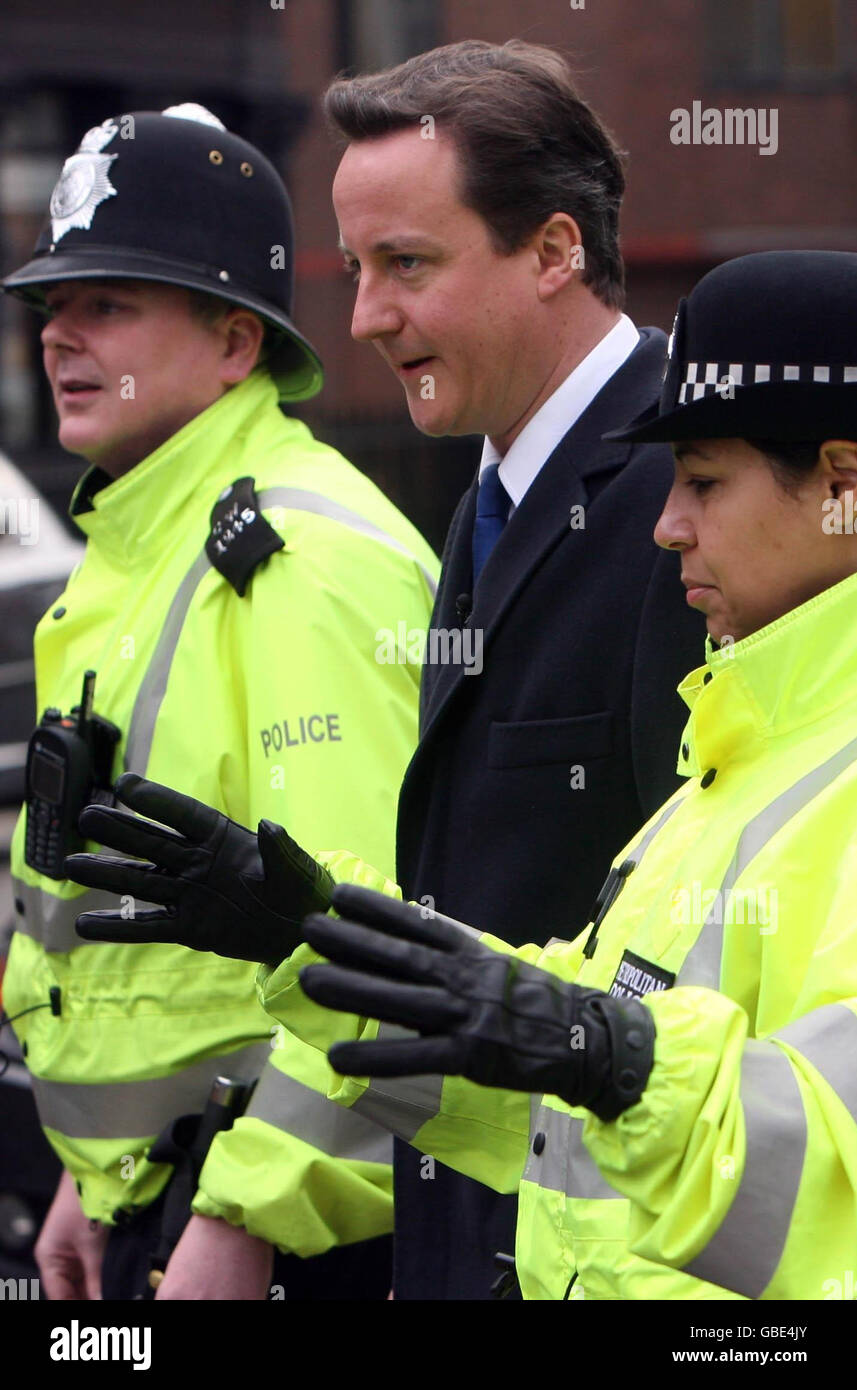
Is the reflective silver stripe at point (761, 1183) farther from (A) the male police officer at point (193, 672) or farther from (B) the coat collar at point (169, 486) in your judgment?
(B) the coat collar at point (169, 486)

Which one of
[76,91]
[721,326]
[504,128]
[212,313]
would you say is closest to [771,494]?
[721,326]

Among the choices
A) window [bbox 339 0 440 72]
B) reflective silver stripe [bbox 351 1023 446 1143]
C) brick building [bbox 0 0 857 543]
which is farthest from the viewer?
window [bbox 339 0 440 72]

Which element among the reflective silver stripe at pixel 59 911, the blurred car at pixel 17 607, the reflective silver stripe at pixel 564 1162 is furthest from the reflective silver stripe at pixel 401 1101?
the blurred car at pixel 17 607

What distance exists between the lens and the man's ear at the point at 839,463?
1.79 m

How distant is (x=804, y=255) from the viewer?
6.11 ft

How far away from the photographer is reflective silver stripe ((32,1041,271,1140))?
271cm

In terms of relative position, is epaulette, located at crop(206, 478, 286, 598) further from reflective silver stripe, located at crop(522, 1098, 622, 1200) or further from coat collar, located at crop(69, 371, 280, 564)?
reflective silver stripe, located at crop(522, 1098, 622, 1200)

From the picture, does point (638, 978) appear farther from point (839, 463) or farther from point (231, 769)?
point (231, 769)

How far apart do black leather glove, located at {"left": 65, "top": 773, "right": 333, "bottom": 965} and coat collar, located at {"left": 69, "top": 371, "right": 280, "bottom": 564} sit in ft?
3.46

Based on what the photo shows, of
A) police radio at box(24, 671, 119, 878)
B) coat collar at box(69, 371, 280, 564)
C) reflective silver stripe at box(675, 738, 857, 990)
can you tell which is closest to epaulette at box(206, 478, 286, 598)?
coat collar at box(69, 371, 280, 564)

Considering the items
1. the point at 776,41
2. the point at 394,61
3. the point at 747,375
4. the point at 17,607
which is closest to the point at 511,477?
the point at 747,375

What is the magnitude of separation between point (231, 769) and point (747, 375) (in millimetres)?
1136

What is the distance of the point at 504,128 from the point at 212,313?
76 centimetres
